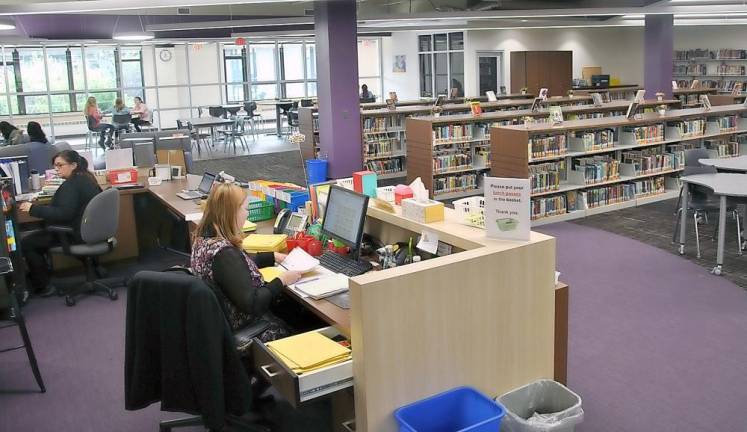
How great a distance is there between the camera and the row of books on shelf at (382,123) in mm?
11655

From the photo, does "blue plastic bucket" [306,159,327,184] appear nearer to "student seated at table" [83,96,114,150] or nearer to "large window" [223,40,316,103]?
"student seated at table" [83,96,114,150]

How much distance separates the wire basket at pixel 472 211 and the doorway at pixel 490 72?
49.7 ft

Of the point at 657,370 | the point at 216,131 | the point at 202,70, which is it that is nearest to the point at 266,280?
the point at 657,370

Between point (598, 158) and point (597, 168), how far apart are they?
31 centimetres

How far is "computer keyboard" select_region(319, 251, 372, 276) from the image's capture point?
3.79m

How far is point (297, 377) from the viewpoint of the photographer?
2805 millimetres

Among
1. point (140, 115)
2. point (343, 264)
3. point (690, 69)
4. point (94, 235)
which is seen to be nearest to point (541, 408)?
point (343, 264)

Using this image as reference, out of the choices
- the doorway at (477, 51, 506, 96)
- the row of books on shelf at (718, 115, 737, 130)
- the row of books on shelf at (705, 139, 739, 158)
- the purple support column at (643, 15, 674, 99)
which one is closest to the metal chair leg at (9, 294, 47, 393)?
the row of books on shelf at (705, 139, 739, 158)

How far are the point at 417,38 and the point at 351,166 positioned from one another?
34.3ft

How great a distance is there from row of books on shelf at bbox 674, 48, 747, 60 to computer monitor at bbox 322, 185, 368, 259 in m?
16.5

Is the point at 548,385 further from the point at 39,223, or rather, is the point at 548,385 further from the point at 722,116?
the point at 722,116

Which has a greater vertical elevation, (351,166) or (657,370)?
(351,166)

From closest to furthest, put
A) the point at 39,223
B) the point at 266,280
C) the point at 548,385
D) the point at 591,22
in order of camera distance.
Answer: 1. the point at 548,385
2. the point at 266,280
3. the point at 39,223
4. the point at 591,22

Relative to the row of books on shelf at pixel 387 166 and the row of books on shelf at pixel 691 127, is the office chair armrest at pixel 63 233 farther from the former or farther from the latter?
the row of books on shelf at pixel 691 127
